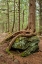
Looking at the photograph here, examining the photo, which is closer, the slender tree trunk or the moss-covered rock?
the moss-covered rock

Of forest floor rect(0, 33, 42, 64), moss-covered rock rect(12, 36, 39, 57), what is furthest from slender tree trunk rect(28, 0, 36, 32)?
forest floor rect(0, 33, 42, 64)

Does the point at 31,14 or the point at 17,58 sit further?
the point at 31,14

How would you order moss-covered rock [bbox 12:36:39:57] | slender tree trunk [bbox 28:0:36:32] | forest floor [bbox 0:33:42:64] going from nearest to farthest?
1. forest floor [bbox 0:33:42:64]
2. moss-covered rock [bbox 12:36:39:57]
3. slender tree trunk [bbox 28:0:36:32]

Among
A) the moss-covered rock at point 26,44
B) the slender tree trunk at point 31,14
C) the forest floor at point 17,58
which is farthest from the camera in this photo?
the slender tree trunk at point 31,14

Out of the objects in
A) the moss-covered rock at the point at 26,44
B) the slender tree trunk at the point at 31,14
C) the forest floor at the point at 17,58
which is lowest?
the forest floor at the point at 17,58

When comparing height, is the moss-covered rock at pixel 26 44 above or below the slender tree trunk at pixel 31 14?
below

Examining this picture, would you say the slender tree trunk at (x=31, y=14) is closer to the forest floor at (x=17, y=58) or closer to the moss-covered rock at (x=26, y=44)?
the moss-covered rock at (x=26, y=44)

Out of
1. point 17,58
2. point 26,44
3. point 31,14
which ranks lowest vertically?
point 17,58

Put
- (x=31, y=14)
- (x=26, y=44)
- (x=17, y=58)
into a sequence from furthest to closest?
(x=31, y=14) < (x=26, y=44) < (x=17, y=58)

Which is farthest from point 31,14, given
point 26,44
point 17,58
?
point 17,58

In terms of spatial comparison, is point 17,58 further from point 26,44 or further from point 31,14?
point 31,14

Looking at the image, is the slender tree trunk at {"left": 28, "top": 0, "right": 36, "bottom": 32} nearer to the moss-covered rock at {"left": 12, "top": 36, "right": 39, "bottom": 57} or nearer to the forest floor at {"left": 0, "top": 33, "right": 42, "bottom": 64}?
the moss-covered rock at {"left": 12, "top": 36, "right": 39, "bottom": 57}

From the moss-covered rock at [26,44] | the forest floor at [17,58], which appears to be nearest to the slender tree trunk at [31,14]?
the moss-covered rock at [26,44]

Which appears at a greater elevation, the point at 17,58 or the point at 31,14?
the point at 31,14
